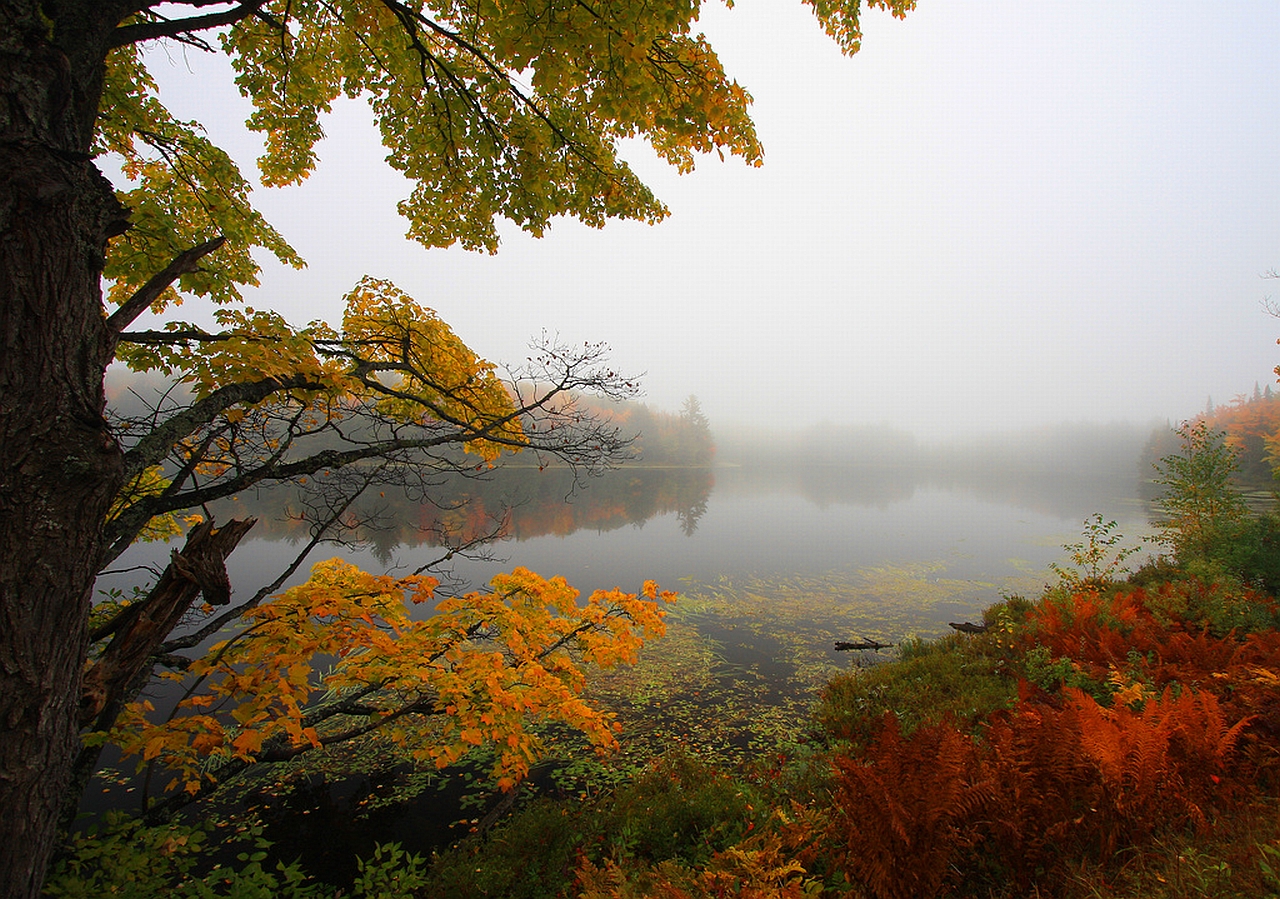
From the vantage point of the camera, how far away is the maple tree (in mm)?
1708

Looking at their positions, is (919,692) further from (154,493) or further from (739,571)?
(739,571)

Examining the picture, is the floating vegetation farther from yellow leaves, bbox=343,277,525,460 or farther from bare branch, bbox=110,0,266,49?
bare branch, bbox=110,0,266,49

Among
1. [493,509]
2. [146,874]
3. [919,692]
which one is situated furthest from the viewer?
[493,509]

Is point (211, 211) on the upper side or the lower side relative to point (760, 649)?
upper

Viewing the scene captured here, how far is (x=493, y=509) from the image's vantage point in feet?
98.1

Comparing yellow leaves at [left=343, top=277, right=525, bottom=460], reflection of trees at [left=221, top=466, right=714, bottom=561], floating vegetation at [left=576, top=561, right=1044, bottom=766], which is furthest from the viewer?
reflection of trees at [left=221, top=466, right=714, bottom=561]

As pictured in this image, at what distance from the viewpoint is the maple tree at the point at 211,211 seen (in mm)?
1708

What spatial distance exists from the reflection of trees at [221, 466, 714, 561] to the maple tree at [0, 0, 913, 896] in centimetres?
969

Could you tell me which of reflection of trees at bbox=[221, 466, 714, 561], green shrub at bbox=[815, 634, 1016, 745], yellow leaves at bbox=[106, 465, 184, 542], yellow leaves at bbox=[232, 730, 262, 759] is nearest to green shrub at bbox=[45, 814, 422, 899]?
yellow leaves at bbox=[232, 730, 262, 759]

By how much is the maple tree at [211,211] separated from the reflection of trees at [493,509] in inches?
382

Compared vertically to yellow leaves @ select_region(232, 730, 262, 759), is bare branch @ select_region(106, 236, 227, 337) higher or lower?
higher

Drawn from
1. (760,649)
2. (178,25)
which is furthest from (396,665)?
(760,649)

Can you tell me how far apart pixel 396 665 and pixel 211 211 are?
443 cm

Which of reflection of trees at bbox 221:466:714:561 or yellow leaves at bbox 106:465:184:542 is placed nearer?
yellow leaves at bbox 106:465:184:542
